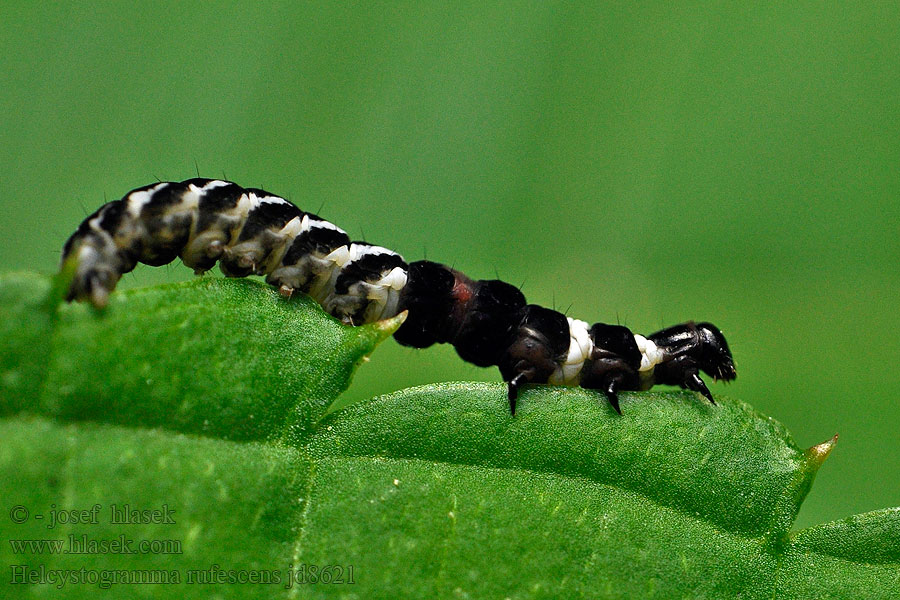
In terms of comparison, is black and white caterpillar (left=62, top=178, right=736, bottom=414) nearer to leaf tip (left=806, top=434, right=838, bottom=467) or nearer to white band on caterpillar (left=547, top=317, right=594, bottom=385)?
white band on caterpillar (left=547, top=317, right=594, bottom=385)

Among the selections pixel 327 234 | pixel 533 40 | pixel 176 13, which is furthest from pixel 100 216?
pixel 533 40

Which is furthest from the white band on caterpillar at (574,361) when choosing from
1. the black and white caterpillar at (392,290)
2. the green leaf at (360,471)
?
the green leaf at (360,471)

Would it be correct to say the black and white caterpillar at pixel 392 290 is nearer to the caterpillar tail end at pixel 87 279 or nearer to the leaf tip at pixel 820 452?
the caterpillar tail end at pixel 87 279

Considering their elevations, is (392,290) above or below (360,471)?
above

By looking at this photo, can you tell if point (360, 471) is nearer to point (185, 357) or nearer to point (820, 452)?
point (185, 357)

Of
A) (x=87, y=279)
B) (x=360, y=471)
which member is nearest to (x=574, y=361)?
(x=360, y=471)

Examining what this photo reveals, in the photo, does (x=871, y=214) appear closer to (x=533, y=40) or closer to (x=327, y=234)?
(x=533, y=40)
